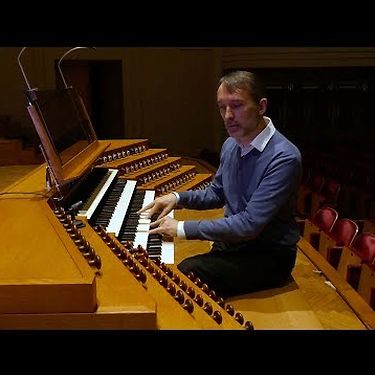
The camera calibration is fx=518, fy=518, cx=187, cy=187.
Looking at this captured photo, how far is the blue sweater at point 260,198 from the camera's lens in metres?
1.09

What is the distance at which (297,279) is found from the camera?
1480mm

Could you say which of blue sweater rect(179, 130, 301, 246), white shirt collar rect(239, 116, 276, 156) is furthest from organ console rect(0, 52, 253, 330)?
white shirt collar rect(239, 116, 276, 156)

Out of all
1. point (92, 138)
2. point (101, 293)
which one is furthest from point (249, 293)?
point (92, 138)

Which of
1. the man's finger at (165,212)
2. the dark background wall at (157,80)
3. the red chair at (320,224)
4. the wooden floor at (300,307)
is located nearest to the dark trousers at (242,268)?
the wooden floor at (300,307)

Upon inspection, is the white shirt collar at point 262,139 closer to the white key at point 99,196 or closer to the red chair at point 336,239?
the white key at point 99,196

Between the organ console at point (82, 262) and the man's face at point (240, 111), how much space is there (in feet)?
1.09

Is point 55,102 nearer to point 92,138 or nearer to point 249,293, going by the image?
point 92,138

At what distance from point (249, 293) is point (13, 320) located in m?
0.60

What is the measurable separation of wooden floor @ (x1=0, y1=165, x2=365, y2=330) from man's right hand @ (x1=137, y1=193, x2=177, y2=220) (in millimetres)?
195

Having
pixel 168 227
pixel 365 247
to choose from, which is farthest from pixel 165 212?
pixel 365 247

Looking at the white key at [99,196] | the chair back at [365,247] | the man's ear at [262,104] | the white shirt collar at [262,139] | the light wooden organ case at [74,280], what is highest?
the man's ear at [262,104]

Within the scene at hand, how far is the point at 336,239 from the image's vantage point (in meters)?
1.82

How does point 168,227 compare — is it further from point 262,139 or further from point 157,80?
point 157,80

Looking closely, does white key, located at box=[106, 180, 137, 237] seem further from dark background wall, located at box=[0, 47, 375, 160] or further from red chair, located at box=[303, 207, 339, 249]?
dark background wall, located at box=[0, 47, 375, 160]
